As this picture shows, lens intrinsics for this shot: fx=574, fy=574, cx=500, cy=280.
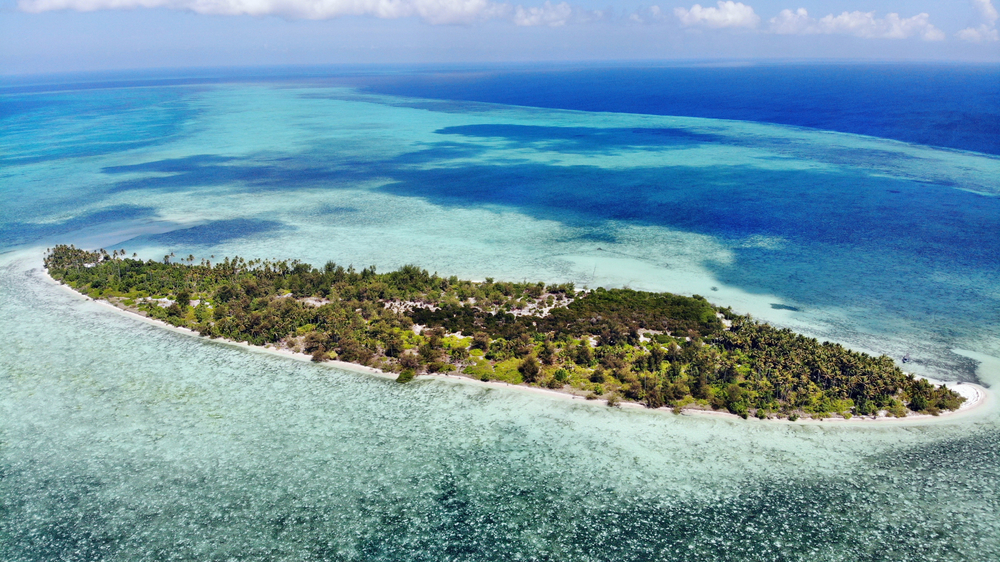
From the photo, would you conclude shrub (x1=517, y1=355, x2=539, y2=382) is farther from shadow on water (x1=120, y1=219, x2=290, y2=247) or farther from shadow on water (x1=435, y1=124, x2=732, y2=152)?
shadow on water (x1=435, y1=124, x2=732, y2=152)

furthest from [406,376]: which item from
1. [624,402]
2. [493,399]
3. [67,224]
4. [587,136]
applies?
[587,136]

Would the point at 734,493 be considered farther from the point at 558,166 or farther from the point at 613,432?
the point at 558,166

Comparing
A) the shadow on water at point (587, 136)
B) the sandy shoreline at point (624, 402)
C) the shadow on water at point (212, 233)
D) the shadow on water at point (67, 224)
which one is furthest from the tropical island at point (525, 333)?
the shadow on water at point (587, 136)

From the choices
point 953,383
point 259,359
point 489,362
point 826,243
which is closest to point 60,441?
point 259,359

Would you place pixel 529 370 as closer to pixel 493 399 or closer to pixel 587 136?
pixel 493 399

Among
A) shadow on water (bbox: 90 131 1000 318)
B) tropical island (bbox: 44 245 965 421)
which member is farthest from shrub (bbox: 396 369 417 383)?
shadow on water (bbox: 90 131 1000 318)
